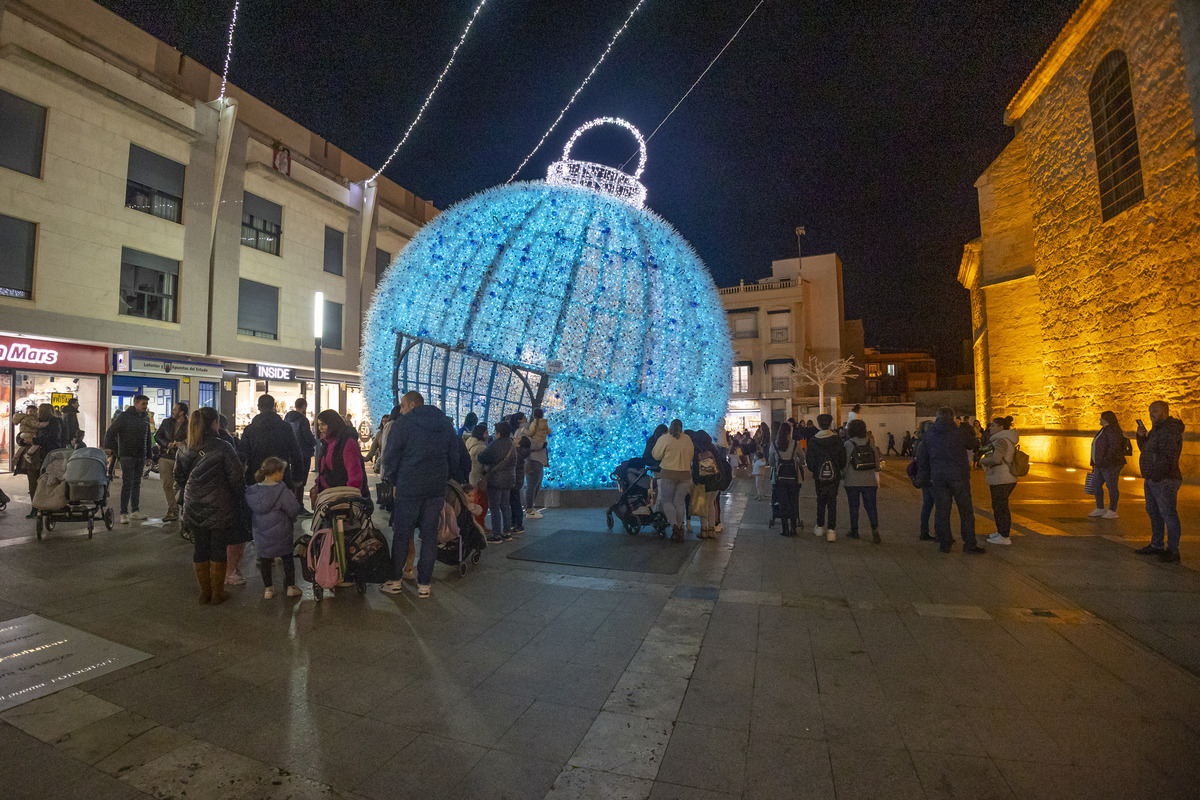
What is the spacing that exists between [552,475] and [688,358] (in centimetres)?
304

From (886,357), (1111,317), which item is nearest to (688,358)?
(1111,317)

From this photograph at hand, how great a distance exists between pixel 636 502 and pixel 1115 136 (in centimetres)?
1606

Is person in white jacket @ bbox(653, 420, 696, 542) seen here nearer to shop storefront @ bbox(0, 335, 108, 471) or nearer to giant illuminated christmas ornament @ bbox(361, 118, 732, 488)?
giant illuminated christmas ornament @ bbox(361, 118, 732, 488)

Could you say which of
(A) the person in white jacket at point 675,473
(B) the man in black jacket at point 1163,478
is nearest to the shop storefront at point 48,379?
(A) the person in white jacket at point 675,473

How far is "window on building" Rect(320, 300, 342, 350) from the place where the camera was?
22.0 metres

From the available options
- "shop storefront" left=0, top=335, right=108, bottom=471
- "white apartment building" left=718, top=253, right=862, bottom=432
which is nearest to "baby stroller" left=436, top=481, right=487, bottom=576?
"shop storefront" left=0, top=335, right=108, bottom=471

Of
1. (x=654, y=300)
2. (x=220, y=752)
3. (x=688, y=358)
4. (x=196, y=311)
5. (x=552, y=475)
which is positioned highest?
(x=196, y=311)

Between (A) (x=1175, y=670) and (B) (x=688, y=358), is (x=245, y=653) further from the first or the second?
(B) (x=688, y=358)

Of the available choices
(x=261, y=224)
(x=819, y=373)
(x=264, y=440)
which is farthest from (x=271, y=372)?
(x=819, y=373)

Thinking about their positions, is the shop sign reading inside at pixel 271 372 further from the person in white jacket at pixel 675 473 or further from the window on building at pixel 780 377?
the window on building at pixel 780 377

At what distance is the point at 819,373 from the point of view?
33312mm

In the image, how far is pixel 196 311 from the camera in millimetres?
17250

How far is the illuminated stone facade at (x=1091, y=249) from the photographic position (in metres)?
11.5

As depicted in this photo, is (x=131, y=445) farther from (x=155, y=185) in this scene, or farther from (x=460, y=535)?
(x=155, y=185)
